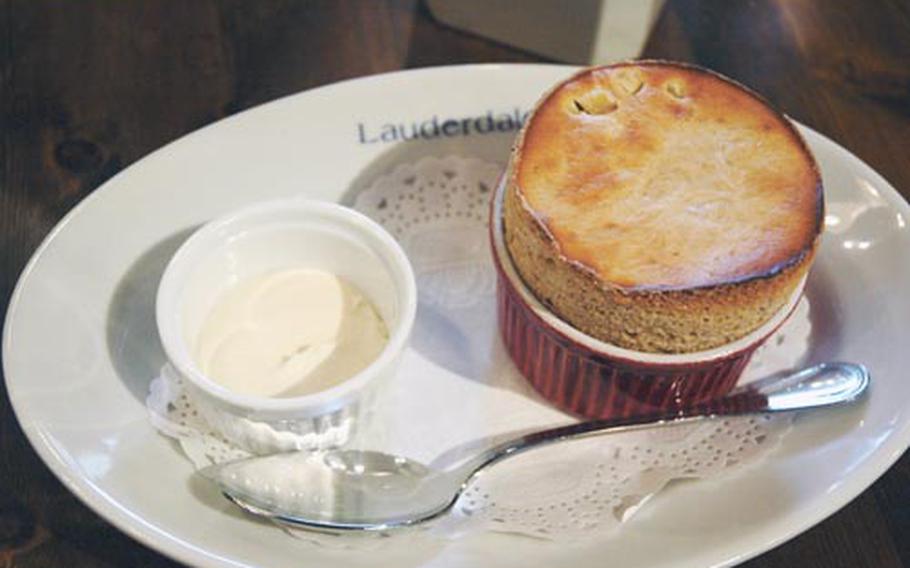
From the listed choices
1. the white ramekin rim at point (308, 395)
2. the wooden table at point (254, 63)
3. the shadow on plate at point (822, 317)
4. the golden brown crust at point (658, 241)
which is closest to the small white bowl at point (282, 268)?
the white ramekin rim at point (308, 395)

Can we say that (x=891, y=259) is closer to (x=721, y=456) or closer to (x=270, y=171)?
(x=721, y=456)

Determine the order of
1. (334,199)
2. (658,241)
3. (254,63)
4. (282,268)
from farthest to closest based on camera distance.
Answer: (254,63) < (334,199) < (282,268) < (658,241)

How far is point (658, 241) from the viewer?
0.70m

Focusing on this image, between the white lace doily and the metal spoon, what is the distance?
0.05 feet

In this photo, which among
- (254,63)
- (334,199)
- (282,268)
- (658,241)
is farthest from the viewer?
(254,63)

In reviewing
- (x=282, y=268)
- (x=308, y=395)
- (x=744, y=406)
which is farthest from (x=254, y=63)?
(x=744, y=406)

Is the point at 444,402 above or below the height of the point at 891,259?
below

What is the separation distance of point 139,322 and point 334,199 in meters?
0.21

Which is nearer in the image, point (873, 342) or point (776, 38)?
point (873, 342)

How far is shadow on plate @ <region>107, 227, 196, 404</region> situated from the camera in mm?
769

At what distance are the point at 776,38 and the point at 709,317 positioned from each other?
0.57 metres

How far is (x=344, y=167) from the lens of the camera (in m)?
0.92

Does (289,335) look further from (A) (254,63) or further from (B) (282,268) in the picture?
(A) (254,63)

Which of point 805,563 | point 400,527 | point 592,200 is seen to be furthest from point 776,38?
point 400,527
